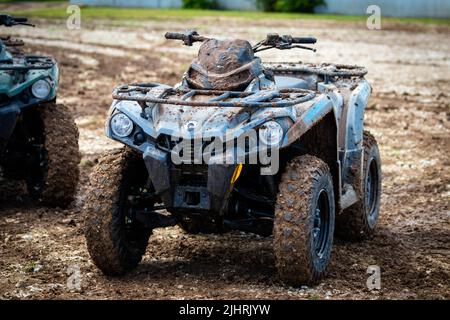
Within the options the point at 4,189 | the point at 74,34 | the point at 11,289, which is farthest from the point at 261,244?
the point at 74,34

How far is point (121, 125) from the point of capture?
6.85m

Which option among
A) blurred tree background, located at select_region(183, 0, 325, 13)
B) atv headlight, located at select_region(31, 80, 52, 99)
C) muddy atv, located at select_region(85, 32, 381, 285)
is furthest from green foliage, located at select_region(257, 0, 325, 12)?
muddy atv, located at select_region(85, 32, 381, 285)

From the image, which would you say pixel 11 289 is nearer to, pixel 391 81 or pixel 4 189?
pixel 4 189

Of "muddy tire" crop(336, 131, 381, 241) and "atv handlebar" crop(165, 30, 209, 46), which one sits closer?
"atv handlebar" crop(165, 30, 209, 46)

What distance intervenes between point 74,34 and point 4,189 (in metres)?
17.4

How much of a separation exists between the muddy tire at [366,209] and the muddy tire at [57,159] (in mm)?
2523

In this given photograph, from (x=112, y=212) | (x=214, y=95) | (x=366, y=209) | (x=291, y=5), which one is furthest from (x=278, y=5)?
(x=112, y=212)

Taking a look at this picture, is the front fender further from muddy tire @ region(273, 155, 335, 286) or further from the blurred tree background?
the blurred tree background

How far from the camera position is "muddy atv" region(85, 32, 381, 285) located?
21.5 ft

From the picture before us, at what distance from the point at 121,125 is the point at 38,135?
120 inches

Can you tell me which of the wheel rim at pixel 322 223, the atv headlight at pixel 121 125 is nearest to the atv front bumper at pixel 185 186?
the atv headlight at pixel 121 125

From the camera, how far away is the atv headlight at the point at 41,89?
9.27m

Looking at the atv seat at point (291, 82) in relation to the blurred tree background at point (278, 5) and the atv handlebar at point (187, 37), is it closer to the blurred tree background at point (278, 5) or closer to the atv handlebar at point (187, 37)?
the atv handlebar at point (187, 37)

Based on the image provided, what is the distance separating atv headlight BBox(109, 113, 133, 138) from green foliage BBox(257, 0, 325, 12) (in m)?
32.0
